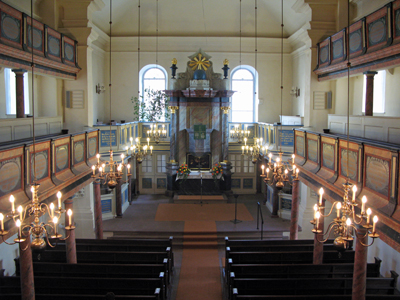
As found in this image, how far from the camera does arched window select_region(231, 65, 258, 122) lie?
22078 mm

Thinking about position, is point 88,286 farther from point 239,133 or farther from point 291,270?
point 239,133

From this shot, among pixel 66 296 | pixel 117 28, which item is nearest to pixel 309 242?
pixel 66 296

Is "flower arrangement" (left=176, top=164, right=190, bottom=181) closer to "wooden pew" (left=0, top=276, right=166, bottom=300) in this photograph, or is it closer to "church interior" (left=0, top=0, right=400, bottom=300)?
"church interior" (left=0, top=0, right=400, bottom=300)

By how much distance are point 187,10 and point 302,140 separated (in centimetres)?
1149

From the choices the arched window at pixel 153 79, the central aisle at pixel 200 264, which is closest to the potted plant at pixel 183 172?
the central aisle at pixel 200 264

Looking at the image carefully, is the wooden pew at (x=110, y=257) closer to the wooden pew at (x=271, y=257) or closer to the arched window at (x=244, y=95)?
the wooden pew at (x=271, y=257)

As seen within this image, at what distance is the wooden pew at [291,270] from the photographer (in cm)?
902

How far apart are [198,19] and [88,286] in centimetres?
1651

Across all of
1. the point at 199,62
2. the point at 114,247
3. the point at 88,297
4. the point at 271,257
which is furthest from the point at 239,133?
the point at 88,297

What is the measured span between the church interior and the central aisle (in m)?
0.08

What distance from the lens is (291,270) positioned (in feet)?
29.7

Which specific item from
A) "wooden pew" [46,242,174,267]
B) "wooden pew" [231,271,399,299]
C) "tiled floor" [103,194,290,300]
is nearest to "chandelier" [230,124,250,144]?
"tiled floor" [103,194,290,300]

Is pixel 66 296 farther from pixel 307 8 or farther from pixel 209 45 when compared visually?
pixel 209 45

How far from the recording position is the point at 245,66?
21.7 meters
